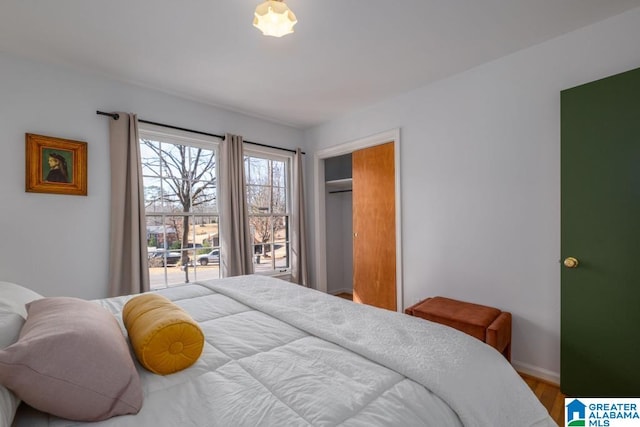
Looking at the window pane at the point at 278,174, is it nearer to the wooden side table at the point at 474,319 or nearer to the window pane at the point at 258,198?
the window pane at the point at 258,198

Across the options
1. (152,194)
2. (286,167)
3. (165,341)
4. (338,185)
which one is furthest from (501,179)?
(152,194)

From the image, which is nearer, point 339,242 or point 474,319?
point 474,319

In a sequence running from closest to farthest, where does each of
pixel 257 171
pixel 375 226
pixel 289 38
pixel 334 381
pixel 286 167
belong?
pixel 334 381 < pixel 289 38 < pixel 375 226 < pixel 257 171 < pixel 286 167

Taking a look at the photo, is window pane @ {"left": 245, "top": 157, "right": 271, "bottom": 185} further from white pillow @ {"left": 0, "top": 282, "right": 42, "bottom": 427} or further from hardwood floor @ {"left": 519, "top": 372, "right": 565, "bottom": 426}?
hardwood floor @ {"left": 519, "top": 372, "right": 565, "bottom": 426}

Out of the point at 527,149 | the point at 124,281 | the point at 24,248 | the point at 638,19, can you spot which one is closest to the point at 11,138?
the point at 24,248

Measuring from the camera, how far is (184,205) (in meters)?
3.22

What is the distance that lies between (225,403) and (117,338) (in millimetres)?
438

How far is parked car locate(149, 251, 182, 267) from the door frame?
1.82 metres

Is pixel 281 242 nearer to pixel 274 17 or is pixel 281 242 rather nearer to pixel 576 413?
pixel 274 17

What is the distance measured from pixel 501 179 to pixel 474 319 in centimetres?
114

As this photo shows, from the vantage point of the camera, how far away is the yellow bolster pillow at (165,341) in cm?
101

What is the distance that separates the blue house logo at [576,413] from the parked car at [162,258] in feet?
10.7

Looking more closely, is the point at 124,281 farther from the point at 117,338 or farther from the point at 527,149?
the point at 527,149

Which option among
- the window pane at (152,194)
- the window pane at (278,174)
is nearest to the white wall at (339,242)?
the window pane at (278,174)
